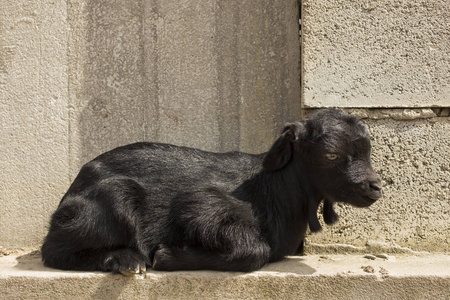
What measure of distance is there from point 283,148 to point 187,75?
4.34 ft

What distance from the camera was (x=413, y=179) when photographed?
419cm

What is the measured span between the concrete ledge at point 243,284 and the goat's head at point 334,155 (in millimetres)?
511

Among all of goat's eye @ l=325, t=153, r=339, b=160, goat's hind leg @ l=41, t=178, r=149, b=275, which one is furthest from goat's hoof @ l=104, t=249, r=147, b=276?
goat's eye @ l=325, t=153, r=339, b=160

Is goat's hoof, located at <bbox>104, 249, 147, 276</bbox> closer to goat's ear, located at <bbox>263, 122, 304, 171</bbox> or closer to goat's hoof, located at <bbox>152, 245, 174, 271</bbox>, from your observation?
goat's hoof, located at <bbox>152, 245, 174, 271</bbox>

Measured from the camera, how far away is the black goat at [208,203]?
3.62m

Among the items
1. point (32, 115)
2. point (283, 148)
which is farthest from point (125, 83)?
point (283, 148)

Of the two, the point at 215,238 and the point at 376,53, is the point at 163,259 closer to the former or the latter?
the point at 215,238

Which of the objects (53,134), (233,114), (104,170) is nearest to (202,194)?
(104,170)

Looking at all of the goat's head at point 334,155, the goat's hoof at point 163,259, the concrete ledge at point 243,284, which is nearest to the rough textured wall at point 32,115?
the concrete ledge at point 243,284

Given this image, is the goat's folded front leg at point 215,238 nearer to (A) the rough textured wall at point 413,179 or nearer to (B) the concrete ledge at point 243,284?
(B) the concrete ledge at point 243,284

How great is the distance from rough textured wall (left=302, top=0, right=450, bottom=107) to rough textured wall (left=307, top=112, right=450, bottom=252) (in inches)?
7.6

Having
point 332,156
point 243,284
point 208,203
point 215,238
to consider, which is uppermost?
point 332,156

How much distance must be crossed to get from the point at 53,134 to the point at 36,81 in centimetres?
47

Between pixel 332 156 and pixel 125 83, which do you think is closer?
pixel 332 156
